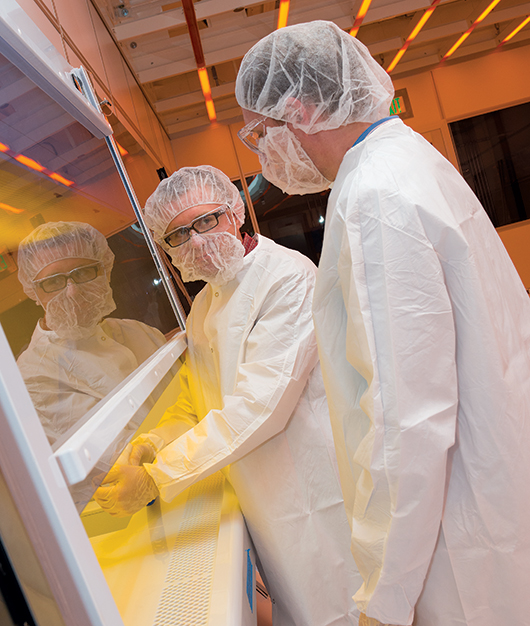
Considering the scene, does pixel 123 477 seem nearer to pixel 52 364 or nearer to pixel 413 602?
pixel 52 364

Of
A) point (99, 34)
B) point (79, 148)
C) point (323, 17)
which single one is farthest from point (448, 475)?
point (323, 17)

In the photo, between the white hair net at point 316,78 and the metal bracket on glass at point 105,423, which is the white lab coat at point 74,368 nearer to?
the metal bracket on glass at point 105,423

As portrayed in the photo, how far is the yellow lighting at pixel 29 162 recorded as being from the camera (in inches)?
25.4

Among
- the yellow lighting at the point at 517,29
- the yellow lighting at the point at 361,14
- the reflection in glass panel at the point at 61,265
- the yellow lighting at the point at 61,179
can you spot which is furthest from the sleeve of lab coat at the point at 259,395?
the yellow lighting at the point at 517,29

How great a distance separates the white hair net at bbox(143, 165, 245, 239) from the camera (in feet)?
4.44

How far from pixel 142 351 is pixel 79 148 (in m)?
0.45

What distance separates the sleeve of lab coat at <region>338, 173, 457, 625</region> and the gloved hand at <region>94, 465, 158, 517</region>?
519 mm

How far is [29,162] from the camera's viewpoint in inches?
26.7

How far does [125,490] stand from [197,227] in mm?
748

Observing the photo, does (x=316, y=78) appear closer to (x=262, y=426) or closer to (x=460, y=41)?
(x=262, y=426)

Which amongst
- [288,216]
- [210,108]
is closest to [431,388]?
[210,108]

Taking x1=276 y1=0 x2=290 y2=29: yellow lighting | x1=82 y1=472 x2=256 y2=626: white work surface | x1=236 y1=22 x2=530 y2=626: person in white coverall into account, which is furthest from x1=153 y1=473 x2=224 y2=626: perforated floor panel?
x1=276 y1=0 x2=290 y2=29: yellow lighting

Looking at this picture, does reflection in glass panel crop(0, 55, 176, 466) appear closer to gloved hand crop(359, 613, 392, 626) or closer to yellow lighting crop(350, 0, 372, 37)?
gloved hand crop(359, 613, 392, 626)

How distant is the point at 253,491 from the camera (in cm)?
115
